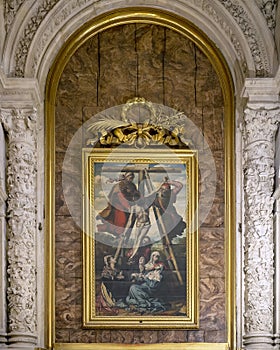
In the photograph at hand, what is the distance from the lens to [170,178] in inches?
526

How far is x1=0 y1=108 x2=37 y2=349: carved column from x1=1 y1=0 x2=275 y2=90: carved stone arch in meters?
0.58

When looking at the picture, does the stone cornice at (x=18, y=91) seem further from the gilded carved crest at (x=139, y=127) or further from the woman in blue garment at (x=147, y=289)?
the woman in blue garment at (x=147, y=289)

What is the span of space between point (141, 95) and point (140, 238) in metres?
1.57

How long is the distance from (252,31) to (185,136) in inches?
53.2

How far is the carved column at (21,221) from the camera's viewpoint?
12789mm

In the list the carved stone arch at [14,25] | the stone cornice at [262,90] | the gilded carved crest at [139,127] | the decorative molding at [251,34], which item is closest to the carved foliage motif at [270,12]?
the decorative molding at [251,34]

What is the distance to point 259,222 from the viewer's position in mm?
12906

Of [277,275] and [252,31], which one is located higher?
[252,31]

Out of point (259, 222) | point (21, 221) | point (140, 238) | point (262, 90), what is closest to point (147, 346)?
point (140, 238)

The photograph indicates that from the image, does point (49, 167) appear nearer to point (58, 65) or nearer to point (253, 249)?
point (58, 65)

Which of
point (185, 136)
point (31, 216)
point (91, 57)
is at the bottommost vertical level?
point (31, 216)

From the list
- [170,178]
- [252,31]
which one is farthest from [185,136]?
[252,31]

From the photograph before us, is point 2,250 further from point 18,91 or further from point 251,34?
point 251,34

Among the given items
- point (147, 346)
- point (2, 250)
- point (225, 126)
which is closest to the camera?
point (2, 250)
